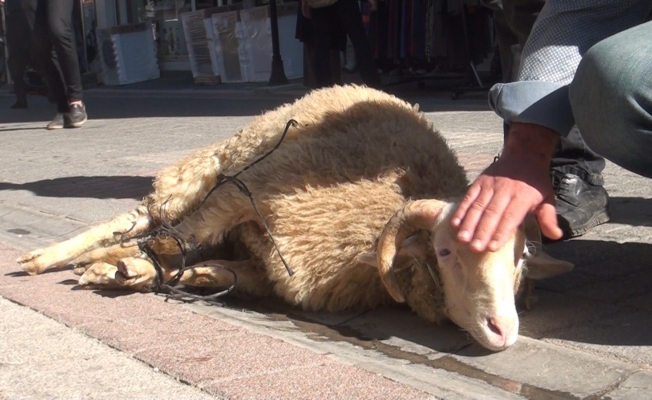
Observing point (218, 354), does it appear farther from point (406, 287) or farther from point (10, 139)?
point (10, 139)

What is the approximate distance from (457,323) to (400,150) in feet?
2.91

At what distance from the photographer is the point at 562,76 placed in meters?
3.12

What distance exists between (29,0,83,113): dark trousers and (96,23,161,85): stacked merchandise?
9.01 metres

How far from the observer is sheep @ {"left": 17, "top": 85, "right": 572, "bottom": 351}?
304 cm

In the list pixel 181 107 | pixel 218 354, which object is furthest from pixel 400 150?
pixel 181 107

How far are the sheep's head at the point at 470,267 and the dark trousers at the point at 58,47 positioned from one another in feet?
23.0

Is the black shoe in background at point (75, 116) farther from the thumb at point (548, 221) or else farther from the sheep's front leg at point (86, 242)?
the thumb at point (548, 221)

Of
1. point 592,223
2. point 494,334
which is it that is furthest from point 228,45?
point 494,334

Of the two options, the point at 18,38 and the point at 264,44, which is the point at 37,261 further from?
the point at 264,44

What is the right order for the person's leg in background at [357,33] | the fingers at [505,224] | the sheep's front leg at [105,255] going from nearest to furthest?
1. the fingers at [505,224]
2. the sheep's front leg at [105,255]
3. the person's leg in background at [357,33]

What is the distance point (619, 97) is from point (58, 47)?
768 cm

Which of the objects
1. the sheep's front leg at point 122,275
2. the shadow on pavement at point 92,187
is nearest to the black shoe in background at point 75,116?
the shadow on pavement at point 92,187

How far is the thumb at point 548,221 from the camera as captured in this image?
2631 mm

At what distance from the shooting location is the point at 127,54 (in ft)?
63.0
